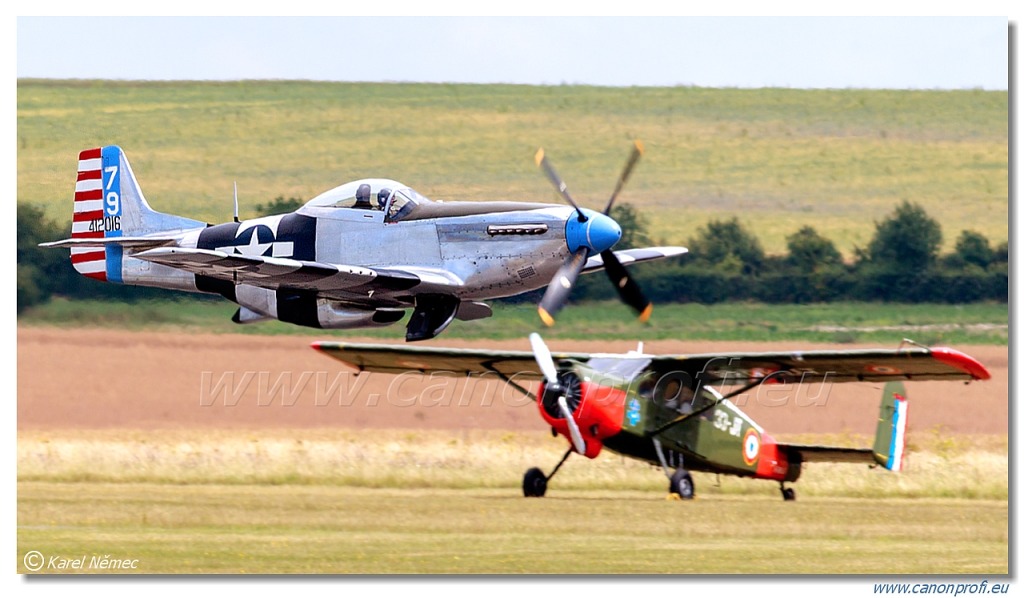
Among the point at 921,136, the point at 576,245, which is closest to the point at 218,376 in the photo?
the point at 576,245

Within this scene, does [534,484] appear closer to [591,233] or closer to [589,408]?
[589,408]

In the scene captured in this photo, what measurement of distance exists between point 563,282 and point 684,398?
3742mm

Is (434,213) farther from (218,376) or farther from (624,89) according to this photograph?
(624,89)

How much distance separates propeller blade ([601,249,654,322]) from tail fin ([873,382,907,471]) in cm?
459

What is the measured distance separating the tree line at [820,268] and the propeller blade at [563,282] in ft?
28.1

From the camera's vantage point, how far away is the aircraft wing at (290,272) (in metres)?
19.1

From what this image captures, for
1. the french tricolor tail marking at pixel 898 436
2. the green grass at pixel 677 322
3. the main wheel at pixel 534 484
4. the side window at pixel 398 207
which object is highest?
the side window at pixel 398 207

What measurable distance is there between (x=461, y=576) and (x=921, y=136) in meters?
28.3

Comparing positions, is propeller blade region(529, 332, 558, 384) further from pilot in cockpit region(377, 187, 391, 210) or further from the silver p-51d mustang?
pilot in cockpit region(377, 187, 391, 210)

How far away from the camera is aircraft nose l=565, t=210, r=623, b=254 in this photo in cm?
A: 1900

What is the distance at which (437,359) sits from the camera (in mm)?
23109

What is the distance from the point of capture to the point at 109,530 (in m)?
18.4

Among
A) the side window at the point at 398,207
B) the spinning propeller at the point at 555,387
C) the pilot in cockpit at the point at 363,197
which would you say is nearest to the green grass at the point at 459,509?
the spinning propeller at the point at 555,387

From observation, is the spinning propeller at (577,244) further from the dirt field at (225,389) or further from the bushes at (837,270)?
the bushes at (837,270)
